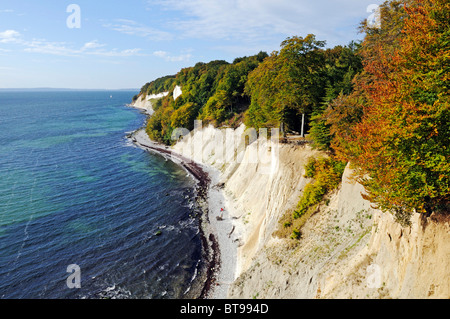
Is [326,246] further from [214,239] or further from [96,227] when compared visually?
[96,227]

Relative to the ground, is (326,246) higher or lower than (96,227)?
higher

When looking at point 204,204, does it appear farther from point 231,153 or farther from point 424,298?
point 424,298

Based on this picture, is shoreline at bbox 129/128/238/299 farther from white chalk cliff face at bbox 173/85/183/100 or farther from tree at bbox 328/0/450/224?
white chalk cliff face at bbox 173/85/183/100

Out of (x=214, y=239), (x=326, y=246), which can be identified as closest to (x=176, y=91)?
(x=214, y=239)
